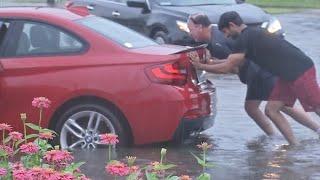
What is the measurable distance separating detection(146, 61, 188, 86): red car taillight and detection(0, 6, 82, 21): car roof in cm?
106

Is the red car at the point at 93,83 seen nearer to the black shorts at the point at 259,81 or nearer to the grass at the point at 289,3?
the black shorts at the point at 259,81

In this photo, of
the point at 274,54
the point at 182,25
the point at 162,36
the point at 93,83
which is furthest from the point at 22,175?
the point at 162,36

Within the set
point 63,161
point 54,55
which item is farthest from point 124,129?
point 63,161

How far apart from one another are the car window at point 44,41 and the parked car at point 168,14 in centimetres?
751

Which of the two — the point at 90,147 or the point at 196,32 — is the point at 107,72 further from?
the point at 196,32

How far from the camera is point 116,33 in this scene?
8680mm

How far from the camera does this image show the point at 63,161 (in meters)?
4.48

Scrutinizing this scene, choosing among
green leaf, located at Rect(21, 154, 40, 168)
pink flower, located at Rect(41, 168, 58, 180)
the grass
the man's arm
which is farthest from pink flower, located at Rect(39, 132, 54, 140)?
the grass

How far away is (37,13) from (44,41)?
0.31 m

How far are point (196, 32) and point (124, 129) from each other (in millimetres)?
1692

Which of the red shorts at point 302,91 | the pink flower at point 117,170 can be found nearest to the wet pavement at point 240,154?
the red shorts at point 302,91

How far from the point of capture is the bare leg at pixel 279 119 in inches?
356

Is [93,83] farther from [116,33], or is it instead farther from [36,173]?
[36,173]

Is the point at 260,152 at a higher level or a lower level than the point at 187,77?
lower
